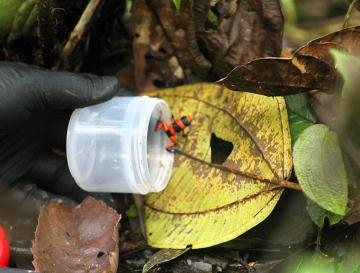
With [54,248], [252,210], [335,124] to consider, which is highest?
[335,124]

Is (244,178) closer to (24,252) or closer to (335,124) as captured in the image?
(335,124)

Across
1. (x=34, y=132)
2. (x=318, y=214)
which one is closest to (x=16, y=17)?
(x=34, y=132)

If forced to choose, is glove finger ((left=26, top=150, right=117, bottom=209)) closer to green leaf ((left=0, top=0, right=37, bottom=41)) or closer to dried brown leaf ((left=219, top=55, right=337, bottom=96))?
green leaf ((left=0, top=0, right=37, bottom=41))

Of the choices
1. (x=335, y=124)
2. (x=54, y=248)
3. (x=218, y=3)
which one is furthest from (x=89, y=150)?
(x=335, y=124)

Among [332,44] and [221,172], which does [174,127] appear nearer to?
[221,172]

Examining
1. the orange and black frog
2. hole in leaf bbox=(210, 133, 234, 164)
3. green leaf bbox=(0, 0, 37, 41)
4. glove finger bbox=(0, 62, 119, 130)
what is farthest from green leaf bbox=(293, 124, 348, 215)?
green leaf bbox=(0, 0, 37, 41)

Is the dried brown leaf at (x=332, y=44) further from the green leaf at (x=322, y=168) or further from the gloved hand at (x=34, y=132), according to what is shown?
the gloved hand at (x=34, y=132)

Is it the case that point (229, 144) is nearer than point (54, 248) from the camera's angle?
No

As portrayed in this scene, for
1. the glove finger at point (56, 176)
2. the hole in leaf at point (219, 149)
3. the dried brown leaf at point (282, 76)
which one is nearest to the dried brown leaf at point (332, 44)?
the dried brown leaf at point (282, 76)
